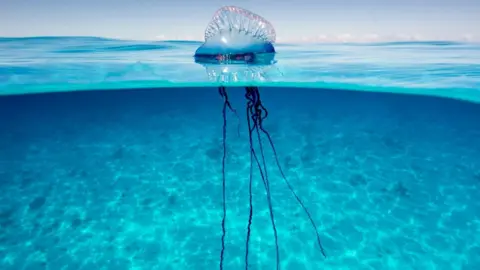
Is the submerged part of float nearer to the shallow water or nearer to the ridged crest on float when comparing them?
the ridged crest on float

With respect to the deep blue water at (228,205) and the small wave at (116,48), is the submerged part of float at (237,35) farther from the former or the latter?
the small wave at (116,48)

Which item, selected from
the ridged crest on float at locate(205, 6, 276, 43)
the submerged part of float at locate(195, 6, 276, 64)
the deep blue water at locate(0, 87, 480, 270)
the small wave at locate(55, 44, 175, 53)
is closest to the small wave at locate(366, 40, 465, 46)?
the deep blue water at locate(0, 87, 480, 270)

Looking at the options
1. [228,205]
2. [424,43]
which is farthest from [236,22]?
[424,43]

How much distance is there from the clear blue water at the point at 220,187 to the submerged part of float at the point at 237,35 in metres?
0.95

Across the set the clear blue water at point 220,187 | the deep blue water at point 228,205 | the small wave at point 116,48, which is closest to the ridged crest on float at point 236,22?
the clear blue water at point 220,187

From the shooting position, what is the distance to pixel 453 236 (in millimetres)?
7312

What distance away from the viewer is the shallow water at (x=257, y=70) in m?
7.97

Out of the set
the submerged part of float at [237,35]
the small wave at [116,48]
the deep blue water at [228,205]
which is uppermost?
the small wave at [116,48]

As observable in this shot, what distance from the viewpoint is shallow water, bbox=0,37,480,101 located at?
797 cm

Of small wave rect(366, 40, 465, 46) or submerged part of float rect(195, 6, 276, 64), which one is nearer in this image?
submerged part of float rect(195, 6, 276, 64)

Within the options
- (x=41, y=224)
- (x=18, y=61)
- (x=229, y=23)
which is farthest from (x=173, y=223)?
(x=18, y=61)

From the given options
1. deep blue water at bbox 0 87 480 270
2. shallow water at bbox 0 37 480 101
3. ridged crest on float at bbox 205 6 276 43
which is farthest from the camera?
shallow water at bbox 0 37 480 101

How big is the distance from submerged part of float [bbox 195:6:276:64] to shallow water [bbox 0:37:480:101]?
0.81m

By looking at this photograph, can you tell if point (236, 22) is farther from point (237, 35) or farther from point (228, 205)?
point (228, 205)
